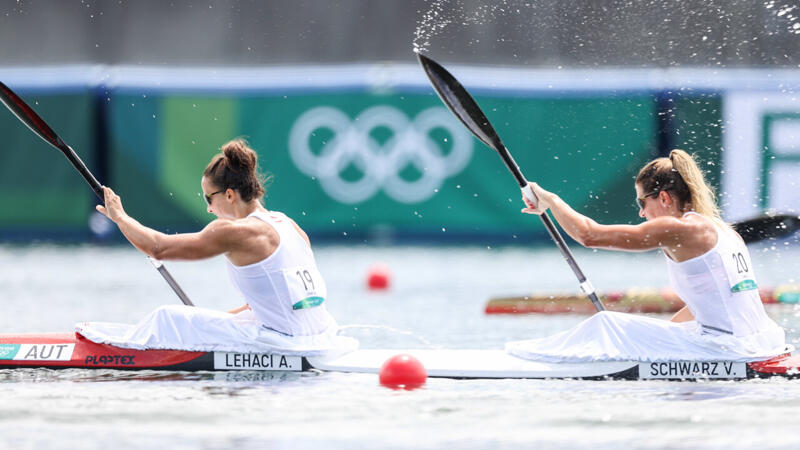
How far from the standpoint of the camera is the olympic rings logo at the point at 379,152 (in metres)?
13.5

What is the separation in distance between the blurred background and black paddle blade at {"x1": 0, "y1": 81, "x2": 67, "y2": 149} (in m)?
6.80

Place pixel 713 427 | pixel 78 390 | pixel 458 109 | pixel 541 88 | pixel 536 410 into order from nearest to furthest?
pixel 713 427
pixel 536 410
pixel 78 390
pixel 458 109
pixel 541 88

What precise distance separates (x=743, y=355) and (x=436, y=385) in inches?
56.7

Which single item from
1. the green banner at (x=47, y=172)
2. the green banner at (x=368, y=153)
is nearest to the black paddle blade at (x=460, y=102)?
the green banner at (x=368, y=153)

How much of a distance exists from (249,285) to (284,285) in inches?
6.7

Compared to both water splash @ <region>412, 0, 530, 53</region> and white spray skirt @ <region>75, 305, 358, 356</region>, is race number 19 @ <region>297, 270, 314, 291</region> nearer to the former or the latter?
white spray skirt @ <region>75, 305, 358, 356</region>

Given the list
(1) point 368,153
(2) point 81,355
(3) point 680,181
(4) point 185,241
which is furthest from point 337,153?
(3) point 680,181

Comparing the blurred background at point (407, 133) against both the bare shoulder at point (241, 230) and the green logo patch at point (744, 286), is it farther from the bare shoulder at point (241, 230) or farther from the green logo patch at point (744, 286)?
the bare shoulder at point (241, 230)

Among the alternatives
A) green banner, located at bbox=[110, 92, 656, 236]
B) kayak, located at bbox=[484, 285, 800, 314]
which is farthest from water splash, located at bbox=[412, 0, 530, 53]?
kayak, located at bbox=[484, 285, 800, 314]

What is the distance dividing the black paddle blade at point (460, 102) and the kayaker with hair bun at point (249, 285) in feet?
3.87

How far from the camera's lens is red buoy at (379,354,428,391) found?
215 inches

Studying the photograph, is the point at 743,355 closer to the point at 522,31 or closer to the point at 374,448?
the point at 374,448

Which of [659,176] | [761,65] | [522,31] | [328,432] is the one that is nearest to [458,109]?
[659,176]

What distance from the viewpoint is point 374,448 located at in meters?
4.16
